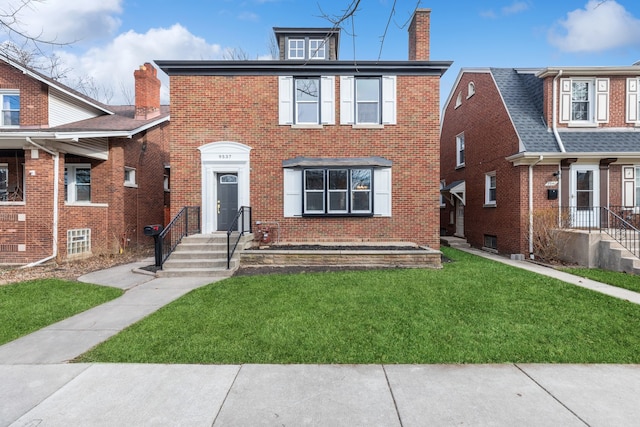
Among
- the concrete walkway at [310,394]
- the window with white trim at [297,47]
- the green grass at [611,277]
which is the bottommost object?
the concrete walkway at [310,394]

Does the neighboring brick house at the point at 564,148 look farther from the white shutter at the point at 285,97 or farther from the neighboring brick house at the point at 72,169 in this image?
the neighboring brick house at the point at 72,169

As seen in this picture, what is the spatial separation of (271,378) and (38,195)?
11551 millimetres

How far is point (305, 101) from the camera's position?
447 inches

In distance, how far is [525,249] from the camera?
11.6 meters

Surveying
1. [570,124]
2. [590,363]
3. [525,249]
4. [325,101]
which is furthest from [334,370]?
[570,124]

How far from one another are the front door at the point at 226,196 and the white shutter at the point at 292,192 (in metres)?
1.79

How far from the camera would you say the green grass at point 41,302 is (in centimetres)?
515

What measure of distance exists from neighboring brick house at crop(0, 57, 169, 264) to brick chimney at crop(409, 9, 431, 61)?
36.4 ft

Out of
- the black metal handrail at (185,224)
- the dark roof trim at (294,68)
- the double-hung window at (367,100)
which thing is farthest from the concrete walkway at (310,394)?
the dark roof trim at (294,68)

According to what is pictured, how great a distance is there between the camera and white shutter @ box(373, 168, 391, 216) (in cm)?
1122

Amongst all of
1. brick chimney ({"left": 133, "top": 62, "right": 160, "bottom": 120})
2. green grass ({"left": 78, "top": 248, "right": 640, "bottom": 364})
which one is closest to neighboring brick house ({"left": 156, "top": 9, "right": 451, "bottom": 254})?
green grass ({"left": 78, "top": 248, "right": 640, "bottom": 364})

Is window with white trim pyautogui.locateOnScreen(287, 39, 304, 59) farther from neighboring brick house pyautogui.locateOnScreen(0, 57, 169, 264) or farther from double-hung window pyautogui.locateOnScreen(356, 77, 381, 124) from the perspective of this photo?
neighboring brick house pyautogui.locateOnScreen(0, 57, 169, 264)

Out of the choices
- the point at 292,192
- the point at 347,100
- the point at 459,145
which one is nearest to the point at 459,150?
the point at 459,145

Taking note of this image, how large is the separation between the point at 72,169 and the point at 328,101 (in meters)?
10.4
